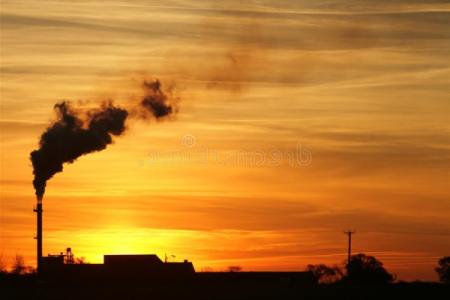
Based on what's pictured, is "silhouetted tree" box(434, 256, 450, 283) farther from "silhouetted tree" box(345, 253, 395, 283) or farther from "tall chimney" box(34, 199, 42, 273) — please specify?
"tall chimney" box(34, 199, 42, 273)

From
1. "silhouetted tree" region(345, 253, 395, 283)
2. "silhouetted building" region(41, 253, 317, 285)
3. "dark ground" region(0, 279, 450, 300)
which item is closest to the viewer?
"dark ground" region(0, 279, 450, 300)

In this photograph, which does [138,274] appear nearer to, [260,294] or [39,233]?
[39,233]

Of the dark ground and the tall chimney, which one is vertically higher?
the tall chimney

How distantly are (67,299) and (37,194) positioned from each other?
31.8 metres

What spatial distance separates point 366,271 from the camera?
122625mm

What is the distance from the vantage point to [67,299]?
65.2m

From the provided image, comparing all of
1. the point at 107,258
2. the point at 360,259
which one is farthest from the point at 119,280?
the point at 360,259

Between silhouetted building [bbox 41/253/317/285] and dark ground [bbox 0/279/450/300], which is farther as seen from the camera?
silhouetted building [bbox 41/253/317/285]

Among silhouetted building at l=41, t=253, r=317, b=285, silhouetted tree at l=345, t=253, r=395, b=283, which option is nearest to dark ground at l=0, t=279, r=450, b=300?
silhouetted building at l=41, t=253, r=317, b=285

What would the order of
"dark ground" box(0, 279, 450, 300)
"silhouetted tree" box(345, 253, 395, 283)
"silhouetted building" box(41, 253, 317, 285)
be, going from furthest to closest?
"silhouetted tree" box(345, 253, 395, 283)
"silhouetted building" box(41, 253, 317, 285)
"dark ground" box(0, 279, 450, 300)

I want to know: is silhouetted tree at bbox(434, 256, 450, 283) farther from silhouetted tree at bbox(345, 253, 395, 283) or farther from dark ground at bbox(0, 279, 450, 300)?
dark ground at bbox(0, 279, 450, 300)

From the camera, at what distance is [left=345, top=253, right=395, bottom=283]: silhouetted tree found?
11844 cm

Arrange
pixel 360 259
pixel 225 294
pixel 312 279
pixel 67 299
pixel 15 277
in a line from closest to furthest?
pixel 67 299, pixel 225 294, pixel 15 277, pixel 312 279, pixel 360 259

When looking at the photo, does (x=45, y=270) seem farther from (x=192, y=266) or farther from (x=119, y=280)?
(x=192, y=266)
